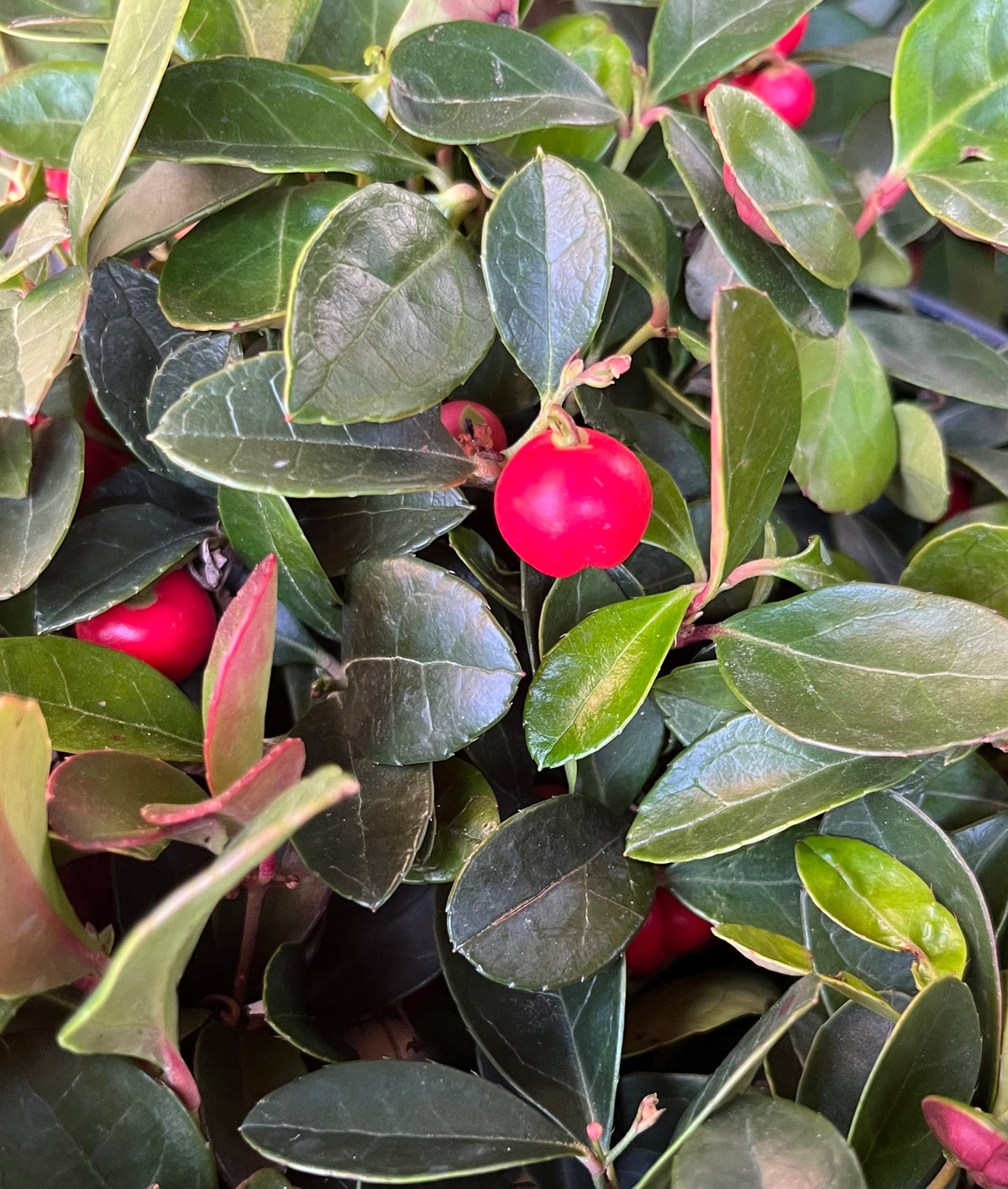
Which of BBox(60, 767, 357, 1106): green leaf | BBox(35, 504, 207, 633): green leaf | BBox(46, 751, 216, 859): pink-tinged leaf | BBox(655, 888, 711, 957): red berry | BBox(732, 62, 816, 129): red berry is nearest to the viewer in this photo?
BBox(60, 767, 357, 1106): green leaf

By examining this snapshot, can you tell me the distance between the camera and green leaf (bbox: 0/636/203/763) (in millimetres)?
459

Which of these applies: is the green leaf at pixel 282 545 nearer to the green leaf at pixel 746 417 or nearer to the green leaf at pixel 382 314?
the green leaf at pixel 382 314

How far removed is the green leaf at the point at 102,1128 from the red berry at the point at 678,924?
11.7 inches

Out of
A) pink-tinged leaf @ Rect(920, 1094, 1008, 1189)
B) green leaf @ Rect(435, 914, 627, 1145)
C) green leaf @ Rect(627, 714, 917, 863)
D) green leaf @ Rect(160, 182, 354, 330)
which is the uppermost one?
green leaf @ Rect(160, 182, 354, 330)


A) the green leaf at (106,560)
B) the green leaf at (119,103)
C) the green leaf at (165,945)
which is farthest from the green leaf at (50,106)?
the green leaf at (165,945)

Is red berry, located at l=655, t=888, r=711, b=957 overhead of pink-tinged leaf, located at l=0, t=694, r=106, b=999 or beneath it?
beneath

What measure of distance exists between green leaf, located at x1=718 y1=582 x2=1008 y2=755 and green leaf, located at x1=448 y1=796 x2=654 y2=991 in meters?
0.12

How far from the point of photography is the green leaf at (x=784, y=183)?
19.7 inches

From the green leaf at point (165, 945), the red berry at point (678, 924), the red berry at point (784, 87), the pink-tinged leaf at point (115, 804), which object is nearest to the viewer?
the green leaf at point (165, 945)

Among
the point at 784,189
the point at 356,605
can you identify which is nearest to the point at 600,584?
the point at 356,605

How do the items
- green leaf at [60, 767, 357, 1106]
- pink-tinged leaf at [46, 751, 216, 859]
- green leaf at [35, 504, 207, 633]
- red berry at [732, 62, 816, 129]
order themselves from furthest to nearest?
red berry at [732, 62, 816, 129] → green leaf at [35, 504, 207, 633] → pink-tinged leaf at [46, 751, 216, 859] → green leaf at [60, 767, 357, 1106]

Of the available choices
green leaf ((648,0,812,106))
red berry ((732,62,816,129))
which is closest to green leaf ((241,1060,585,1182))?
green leaf ((648,0,812,106))

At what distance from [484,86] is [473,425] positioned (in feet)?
0.61

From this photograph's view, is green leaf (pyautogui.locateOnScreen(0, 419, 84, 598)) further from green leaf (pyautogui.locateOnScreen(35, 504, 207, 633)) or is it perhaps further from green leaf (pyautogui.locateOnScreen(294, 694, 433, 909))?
green leaf (pyautogui.locateOnScreen(294, 694, 433, 909))
